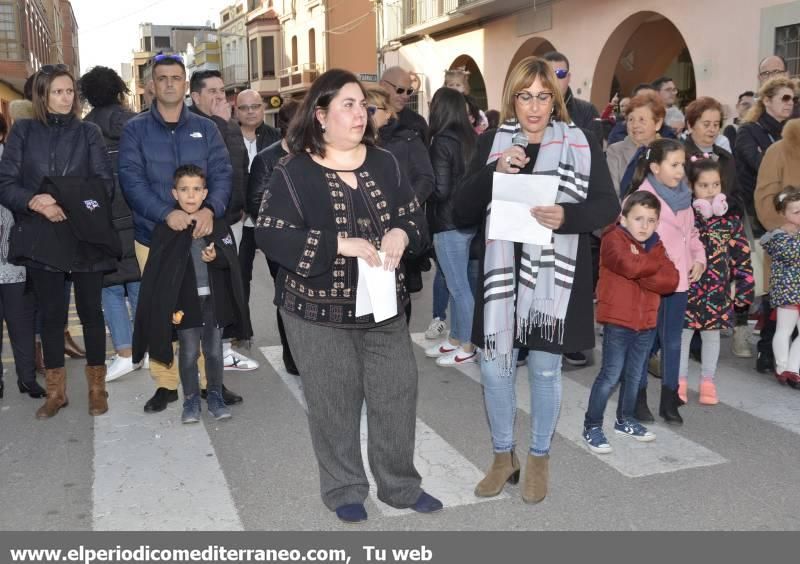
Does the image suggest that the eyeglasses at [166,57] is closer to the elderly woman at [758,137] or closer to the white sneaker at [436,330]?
the white sneaker at [436,330]

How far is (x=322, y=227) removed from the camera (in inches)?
139

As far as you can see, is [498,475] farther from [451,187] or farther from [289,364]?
[451,187]

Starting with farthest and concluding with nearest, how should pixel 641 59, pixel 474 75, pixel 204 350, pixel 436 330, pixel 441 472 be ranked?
1. pixel 474 75
2. pixel 641 59
3. pixel 436 330
4. pixel 204 350
5. pixel 441 472

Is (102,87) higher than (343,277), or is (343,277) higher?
(102,87)

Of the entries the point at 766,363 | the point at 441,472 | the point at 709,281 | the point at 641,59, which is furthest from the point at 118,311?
the point at 641,59

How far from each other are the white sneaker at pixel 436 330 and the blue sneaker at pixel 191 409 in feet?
8.94

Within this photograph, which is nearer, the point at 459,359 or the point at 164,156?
the point at 164,156

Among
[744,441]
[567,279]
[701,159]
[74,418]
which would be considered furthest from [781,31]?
[74,418]

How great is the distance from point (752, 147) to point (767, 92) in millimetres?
490

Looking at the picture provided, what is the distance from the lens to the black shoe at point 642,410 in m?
5.20

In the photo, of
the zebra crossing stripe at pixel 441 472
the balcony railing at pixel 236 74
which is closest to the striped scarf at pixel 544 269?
the zebra crossing stripe at pixel 441 472
